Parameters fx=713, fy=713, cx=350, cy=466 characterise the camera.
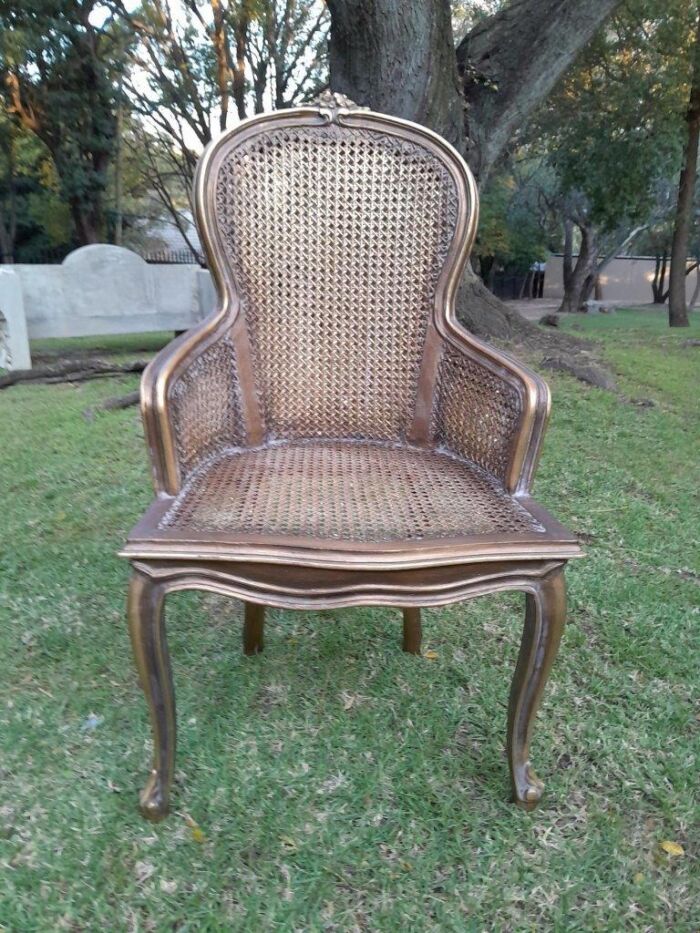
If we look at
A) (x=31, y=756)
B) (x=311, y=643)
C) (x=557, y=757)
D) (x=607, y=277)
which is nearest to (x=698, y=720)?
(x=557, y=757)

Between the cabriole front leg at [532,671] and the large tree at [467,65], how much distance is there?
147 inches

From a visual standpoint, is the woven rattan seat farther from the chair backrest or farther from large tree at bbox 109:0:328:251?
large tree at bbox 109:0:328:251

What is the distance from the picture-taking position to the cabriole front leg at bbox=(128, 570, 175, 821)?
115cm

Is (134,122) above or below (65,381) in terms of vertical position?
above

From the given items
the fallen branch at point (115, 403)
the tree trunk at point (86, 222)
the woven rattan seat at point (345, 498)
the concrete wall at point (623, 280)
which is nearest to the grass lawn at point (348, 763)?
the woven rattan seat at point (345, 498)

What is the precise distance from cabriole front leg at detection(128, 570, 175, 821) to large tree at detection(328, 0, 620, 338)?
3.79 meters

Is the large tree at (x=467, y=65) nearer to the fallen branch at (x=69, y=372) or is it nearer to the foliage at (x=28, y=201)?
the fallen branch at (x=69, y=372)

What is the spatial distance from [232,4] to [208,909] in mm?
9847

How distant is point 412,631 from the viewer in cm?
186

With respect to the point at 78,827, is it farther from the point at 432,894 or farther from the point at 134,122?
the point at 134,122

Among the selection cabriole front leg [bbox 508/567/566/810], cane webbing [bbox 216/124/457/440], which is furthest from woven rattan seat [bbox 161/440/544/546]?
cane webbing [bbox 216/124/457/440]

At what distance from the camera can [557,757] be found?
1.53 meters

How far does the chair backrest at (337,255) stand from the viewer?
1.71m

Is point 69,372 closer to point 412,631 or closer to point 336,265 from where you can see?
point 336,265
